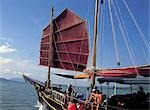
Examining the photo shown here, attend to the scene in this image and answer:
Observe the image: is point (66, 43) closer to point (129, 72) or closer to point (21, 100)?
point (129, 72)

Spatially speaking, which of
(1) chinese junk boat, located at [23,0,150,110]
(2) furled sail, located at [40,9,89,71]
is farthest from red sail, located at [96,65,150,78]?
(2) furled sail, located at [40,9,89,71]

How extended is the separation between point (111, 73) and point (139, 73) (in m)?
1.22

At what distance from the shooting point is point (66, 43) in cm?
2281

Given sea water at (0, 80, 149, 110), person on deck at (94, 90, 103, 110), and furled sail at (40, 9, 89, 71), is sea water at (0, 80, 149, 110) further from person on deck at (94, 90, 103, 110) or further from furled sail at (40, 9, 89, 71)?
furled sail at (40, 9, 89, 71)

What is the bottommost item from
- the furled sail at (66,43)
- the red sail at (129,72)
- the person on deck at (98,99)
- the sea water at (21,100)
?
the sea water at (21,100)

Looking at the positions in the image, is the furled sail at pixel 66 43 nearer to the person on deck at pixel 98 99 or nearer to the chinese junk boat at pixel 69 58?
the chinese junk boat at pixel 69 58

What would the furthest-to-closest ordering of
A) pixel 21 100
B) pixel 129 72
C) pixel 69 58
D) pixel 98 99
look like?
pixel 21 100 < pixel 69 58 < pixel 129 72 < pixel 98 99

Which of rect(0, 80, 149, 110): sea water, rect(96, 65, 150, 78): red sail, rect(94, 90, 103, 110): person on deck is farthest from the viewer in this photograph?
rect(0, 80, 149, 110): sea water

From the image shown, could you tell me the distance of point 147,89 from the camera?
995cm

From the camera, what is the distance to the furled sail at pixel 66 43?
21109 millimetres

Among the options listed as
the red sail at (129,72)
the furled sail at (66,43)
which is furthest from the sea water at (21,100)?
the furled sail at (66,43)

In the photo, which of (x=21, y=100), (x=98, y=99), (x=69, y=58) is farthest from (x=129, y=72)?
(x=21, y=100)

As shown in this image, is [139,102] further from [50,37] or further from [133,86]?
[50,37]

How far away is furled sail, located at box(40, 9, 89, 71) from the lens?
69.3 feet
